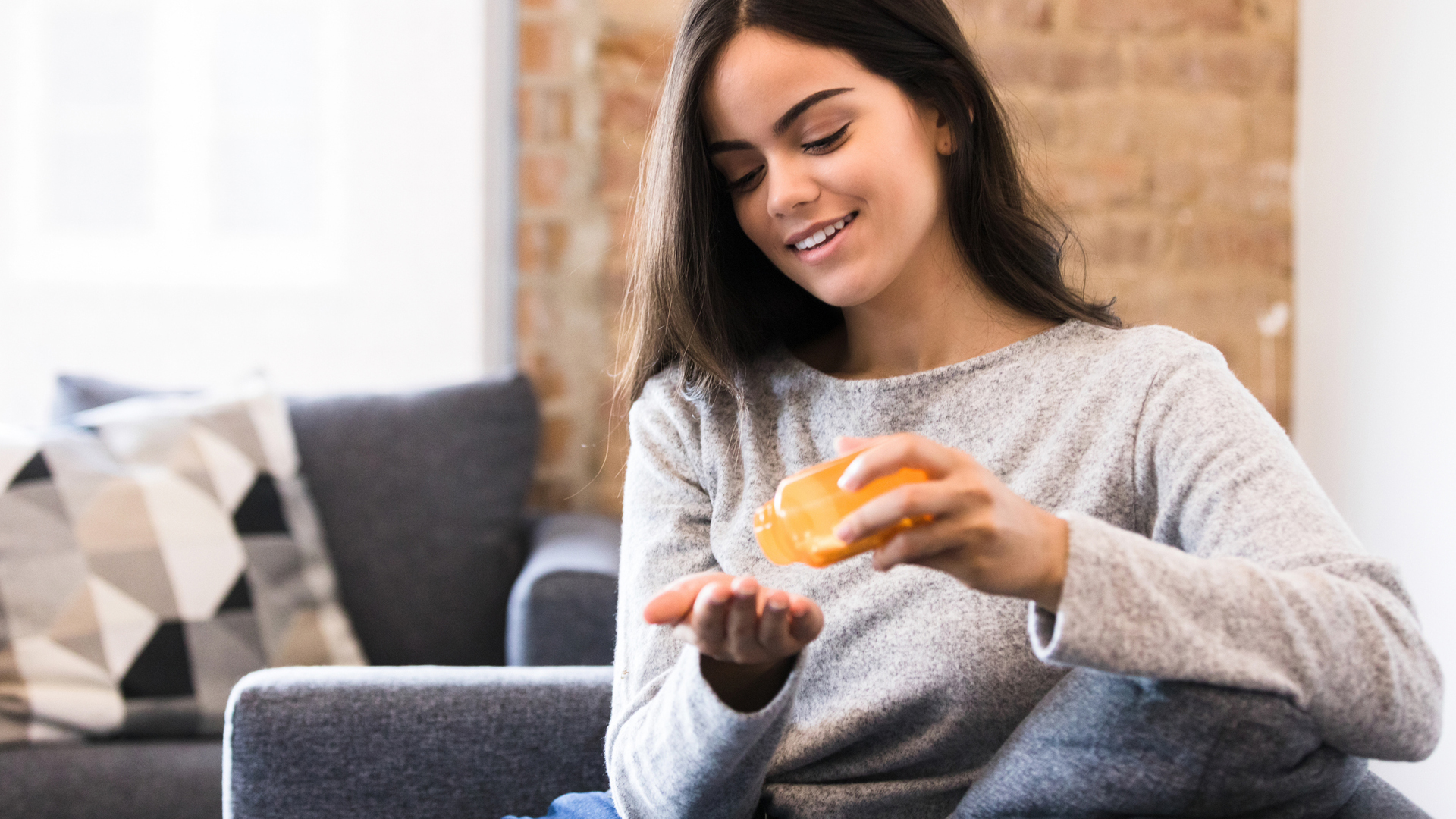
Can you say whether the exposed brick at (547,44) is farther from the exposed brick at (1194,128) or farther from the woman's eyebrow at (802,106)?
the woman's eyebrow at (802,106)

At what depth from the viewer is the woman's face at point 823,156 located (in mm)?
945

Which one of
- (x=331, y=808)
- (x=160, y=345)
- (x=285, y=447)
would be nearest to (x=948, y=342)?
(x=331, y=808)

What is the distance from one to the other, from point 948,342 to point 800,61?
0.94 ft

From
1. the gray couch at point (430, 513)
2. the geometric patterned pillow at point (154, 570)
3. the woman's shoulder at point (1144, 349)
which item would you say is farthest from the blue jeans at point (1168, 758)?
the geometric patterned pillow at point (154, 570)

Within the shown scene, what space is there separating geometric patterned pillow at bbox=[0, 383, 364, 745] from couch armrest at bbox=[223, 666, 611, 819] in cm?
62

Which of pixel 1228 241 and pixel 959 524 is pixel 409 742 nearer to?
pixel 959 524

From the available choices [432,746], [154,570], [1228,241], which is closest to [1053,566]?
[432,746]

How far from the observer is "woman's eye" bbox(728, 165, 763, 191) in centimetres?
101

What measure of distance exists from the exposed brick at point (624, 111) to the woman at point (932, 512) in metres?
0.79

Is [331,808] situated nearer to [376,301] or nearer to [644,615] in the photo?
[644,615]

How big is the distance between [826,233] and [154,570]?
3.50 ft

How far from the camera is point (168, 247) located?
2055 mm

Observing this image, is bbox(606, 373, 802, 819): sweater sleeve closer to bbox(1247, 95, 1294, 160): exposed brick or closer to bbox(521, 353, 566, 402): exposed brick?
bbox(521, 353, 566, 402): exposed brick

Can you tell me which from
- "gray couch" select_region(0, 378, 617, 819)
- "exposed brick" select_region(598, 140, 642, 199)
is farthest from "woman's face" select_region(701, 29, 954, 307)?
"exposed brick" select_region(598, 140, 642, 199)
